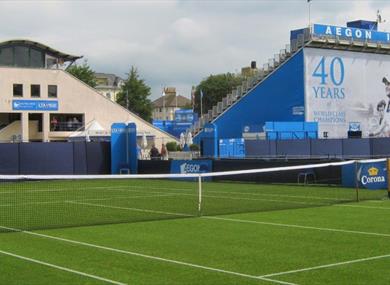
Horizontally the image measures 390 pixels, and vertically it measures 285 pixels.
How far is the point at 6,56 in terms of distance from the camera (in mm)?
68250

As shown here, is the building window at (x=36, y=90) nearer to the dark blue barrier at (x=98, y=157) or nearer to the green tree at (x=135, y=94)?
the dark blue barrier at (x=98, y=157)

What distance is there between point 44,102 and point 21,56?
18.0ft

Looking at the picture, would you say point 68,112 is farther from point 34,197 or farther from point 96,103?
point 34,197

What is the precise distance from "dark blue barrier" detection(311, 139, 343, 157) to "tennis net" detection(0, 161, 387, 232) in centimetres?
1213

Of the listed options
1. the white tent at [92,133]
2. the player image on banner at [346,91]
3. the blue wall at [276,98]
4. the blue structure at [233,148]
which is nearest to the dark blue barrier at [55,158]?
the blue structure at [233,148]

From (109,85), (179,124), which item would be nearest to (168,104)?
(109,85)

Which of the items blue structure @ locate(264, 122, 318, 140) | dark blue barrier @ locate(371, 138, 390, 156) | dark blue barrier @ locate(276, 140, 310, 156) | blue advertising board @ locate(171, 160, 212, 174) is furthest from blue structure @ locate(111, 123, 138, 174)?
dark blue barrier @ locate(371, 138, 390, 156)

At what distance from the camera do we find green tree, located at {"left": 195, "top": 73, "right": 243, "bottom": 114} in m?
142

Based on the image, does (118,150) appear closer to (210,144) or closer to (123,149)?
(123,149)

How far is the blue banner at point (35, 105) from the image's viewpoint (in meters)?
66.9

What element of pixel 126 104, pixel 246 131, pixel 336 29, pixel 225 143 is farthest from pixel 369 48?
pixel 126 104

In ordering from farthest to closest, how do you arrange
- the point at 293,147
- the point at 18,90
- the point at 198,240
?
the point at 18,90 → the point at 293,147 → the point at 198,240

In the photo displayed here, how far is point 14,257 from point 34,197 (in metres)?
14.4

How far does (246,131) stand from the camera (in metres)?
57.1
